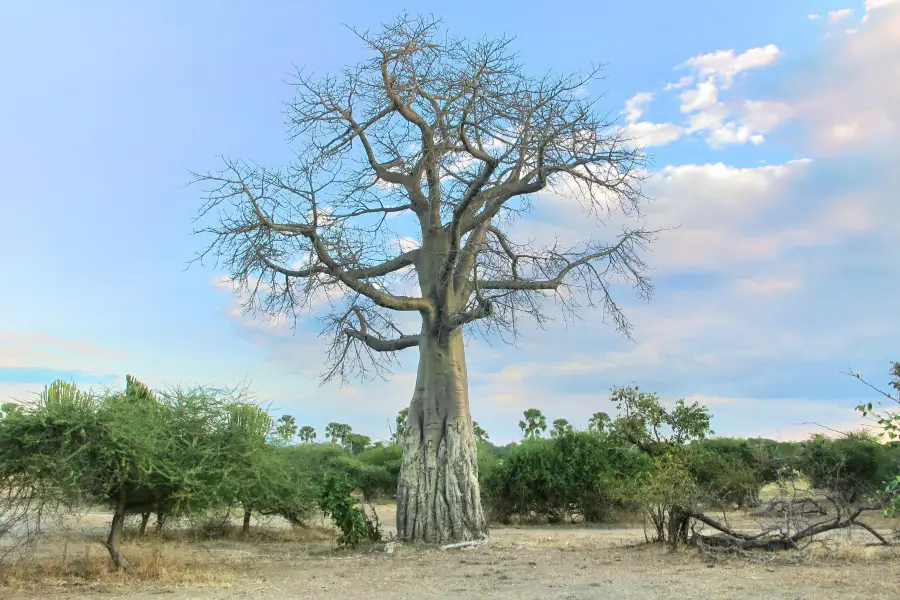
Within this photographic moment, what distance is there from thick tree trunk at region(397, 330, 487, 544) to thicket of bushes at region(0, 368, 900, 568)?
87 cm

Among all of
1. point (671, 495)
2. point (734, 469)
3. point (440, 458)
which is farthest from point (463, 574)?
point (734, 469)

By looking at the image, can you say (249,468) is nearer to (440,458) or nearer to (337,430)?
(440,458)

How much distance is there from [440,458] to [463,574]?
3.36 meters

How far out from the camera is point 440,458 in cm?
1355

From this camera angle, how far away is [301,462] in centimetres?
1491

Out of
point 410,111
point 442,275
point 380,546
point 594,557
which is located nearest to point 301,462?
point 380,546

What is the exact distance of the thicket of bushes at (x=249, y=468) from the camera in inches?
371

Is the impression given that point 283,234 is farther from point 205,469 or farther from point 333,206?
point 205,469

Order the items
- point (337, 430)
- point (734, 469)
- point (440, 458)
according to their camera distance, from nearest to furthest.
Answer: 1. point (440, 458)
2. point (734, 469)
3. point (337, 430)

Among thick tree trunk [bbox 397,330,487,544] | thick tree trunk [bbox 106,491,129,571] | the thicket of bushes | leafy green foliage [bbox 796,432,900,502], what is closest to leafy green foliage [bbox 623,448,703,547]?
the thicket of bushes

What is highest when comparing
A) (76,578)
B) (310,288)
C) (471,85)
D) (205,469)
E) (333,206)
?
(471,85)

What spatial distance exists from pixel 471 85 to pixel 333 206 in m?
3.39

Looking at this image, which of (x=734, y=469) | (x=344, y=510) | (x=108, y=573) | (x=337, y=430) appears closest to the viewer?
(x=108, y=573)

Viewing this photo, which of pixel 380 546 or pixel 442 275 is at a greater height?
pixel 442 275
